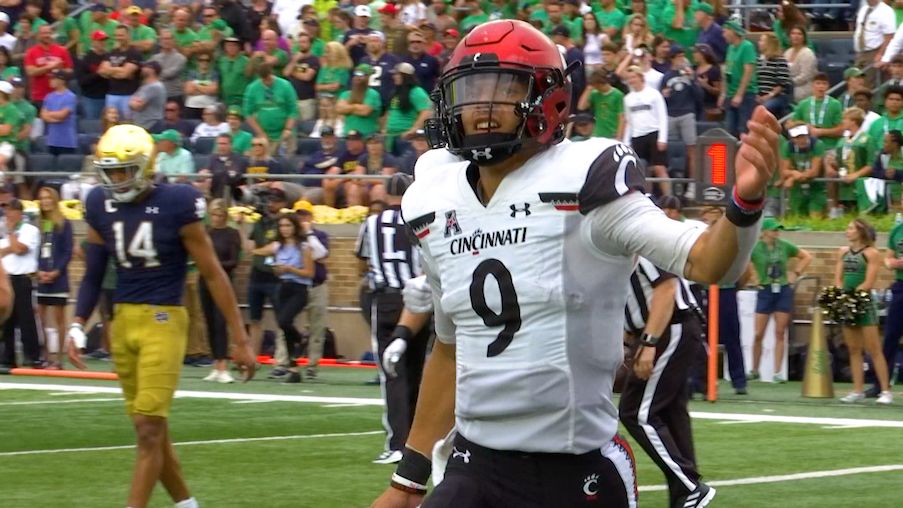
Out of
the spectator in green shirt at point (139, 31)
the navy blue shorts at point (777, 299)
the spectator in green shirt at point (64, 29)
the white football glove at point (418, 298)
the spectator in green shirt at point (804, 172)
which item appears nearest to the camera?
the white football glove at point (418, 298)

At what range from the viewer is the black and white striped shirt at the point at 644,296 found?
26.9ft

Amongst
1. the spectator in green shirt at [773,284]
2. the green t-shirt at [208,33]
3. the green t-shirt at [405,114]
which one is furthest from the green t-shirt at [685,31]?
the green t-shirt at [208,33]

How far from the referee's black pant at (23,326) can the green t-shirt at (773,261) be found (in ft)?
22.8

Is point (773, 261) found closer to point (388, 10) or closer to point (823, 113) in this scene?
point (823, 113)

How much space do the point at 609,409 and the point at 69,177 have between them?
53.5ft

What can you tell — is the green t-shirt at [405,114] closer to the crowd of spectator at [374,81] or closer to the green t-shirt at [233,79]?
the crowd of spectator at [374,81]

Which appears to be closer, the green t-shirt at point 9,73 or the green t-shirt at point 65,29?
the green t-shirt at point 9,73

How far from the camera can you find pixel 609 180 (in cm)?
389

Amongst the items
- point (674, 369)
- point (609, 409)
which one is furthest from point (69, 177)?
point (609, 409)

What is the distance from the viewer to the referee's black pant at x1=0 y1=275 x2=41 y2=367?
16828 mm

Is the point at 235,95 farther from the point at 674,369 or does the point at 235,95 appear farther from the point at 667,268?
the point at 667,268

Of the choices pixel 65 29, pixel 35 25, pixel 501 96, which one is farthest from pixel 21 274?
pixel 501 96

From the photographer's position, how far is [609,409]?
13.5ft

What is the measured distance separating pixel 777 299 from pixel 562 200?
492 inches
